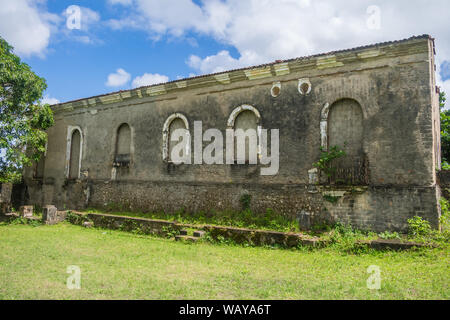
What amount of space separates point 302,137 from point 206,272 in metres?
5.91

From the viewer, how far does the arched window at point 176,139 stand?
1330 centimetres

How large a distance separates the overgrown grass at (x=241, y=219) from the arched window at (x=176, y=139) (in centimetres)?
224

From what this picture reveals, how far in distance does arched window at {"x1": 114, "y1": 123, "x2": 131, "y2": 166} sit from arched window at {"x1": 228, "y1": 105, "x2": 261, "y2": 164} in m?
5.42

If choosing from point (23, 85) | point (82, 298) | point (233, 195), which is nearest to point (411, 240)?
point (233, 195)

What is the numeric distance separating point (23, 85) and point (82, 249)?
8147mm

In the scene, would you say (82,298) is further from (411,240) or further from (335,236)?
(411,240)

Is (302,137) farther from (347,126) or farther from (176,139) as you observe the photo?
(176,139)

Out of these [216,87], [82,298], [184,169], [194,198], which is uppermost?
[216,87]

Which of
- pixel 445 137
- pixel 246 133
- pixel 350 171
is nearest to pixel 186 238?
pixel 246 133

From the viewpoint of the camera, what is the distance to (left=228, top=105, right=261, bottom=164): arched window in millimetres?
11727

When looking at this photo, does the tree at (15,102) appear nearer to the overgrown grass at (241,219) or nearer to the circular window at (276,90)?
the overgrown grass at (241,219)

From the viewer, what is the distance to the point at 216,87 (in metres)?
12.8

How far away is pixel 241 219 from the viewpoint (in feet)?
36.4
